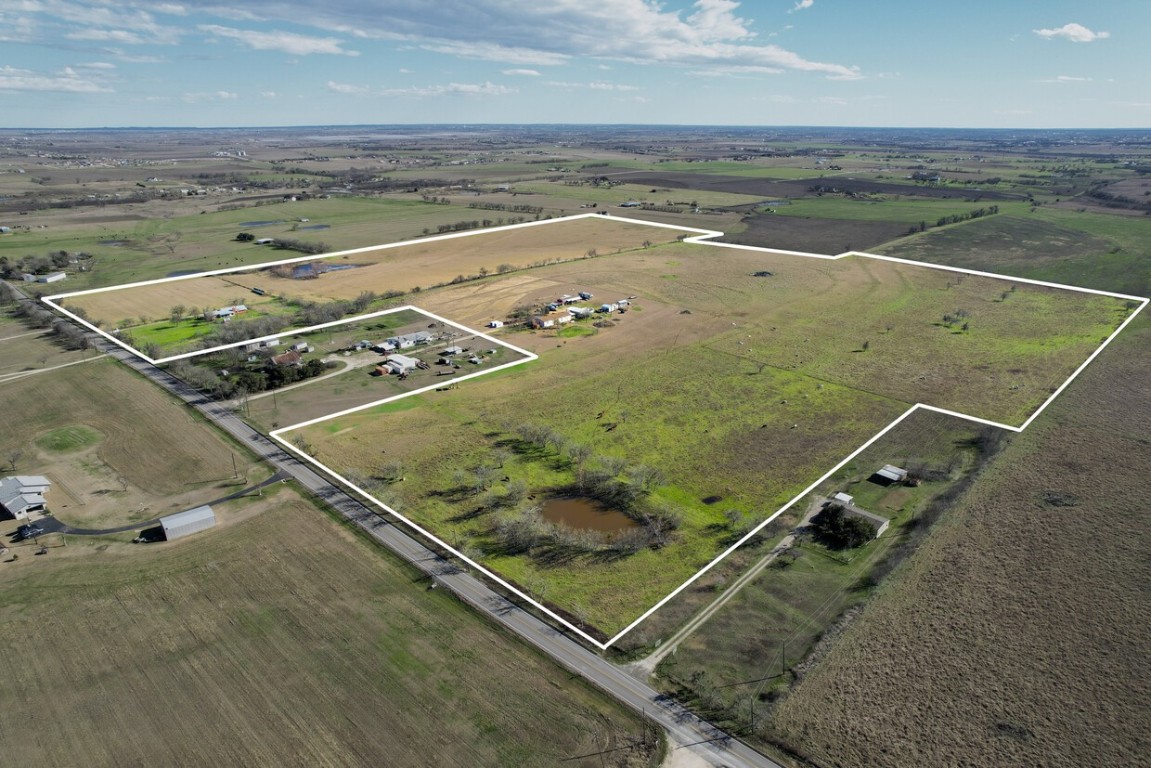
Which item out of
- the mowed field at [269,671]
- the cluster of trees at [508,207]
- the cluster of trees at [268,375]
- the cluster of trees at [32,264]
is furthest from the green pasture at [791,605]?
the cluster of trees at [508,207]

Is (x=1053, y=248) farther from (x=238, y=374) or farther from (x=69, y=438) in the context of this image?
(x=69, y=438)

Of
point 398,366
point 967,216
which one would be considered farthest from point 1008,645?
point 967,216

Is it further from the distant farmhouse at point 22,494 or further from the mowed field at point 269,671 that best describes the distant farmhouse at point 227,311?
the mowed field at point 269,671

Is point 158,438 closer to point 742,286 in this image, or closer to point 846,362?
point 846,362

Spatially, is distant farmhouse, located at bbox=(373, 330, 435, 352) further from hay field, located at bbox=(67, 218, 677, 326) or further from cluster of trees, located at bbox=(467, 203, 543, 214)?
cluster of trees, located at bbox=(467, 203, 543, 214)

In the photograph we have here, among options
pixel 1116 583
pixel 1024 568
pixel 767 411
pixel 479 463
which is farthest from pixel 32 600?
pixel 1116 583

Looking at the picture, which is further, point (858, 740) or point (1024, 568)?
point (1024, 568)
